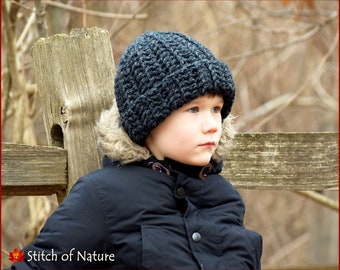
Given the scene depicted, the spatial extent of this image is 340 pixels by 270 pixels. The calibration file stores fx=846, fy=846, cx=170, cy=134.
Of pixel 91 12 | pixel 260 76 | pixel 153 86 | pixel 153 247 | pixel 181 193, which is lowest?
pixel 153 247

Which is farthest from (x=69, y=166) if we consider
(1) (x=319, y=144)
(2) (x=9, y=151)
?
(1) (x=319, y=144)

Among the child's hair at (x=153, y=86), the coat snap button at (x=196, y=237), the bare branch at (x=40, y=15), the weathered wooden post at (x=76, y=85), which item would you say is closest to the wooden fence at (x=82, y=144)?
the weathered wooden post at (x=76, y=85)

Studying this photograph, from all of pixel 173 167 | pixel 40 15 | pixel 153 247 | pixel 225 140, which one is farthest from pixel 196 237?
pixel 40 15

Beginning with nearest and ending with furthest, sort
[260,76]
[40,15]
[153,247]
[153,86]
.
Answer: [153,247] < [153,86] < [40,15] < [260,76]

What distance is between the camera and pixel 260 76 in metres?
7.94

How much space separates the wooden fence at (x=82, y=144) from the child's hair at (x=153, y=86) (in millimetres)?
103

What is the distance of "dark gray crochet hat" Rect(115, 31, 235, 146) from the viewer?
250cm

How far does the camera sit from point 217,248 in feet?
8.24

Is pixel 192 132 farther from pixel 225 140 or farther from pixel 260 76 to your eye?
pixel 260 76

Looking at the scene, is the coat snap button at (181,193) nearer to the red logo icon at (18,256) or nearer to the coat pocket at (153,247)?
the coat pocket at (153,247)

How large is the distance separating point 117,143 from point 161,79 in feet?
0.79

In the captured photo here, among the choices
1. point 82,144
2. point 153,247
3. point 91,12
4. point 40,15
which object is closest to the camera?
point 153,247

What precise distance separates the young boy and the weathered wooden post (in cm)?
8

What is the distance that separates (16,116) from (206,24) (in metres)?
3.69
